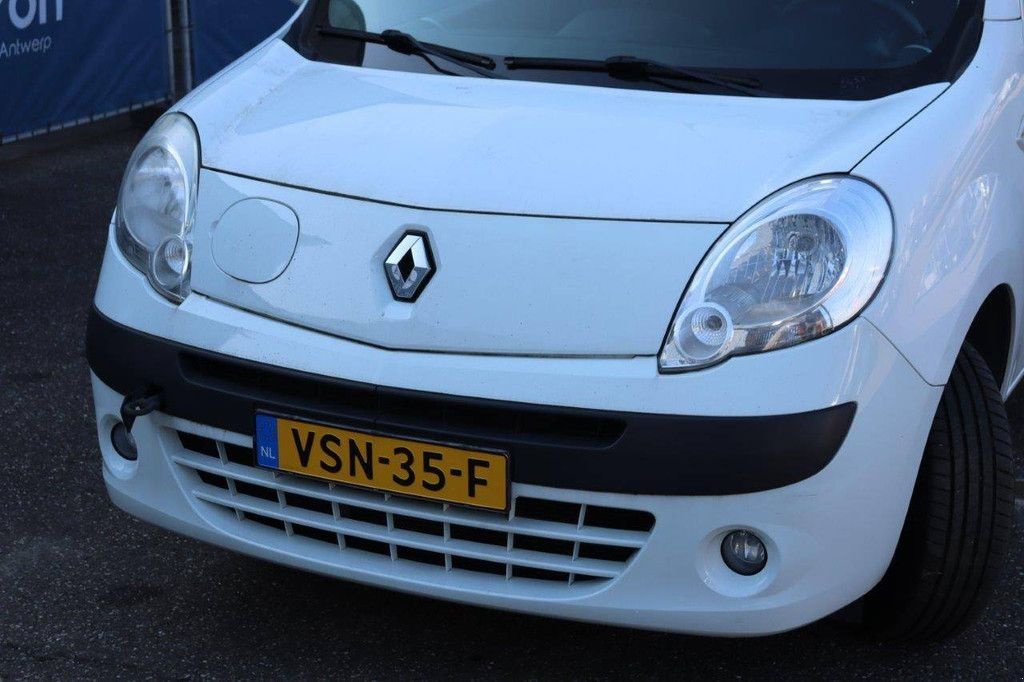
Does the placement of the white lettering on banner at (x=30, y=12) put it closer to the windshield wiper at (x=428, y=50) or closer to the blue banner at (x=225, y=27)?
the blue banner at (x=225, y=27)

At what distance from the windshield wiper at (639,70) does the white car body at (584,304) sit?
8 cm

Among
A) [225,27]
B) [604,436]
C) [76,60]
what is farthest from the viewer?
[225,27]

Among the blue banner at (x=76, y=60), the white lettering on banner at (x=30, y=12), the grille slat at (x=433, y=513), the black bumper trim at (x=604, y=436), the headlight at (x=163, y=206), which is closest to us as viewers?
the black bumper trim at (x=604, y=436)

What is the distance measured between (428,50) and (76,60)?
15.8ft

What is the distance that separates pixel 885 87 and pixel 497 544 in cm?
117

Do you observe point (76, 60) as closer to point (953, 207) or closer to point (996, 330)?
point (996, 330)

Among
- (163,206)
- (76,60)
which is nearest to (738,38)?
(163,206)

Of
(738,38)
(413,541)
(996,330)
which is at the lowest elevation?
(413,541)

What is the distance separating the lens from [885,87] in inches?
111

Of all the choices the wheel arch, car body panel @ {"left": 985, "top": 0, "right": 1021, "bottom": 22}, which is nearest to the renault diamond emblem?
the wheel arch

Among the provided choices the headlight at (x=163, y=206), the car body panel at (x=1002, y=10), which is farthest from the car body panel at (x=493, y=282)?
the car body panel at (x=1002, y=10)

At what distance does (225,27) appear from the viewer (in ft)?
27.9

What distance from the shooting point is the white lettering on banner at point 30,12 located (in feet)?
22.2

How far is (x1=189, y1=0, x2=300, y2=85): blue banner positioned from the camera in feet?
27.2
